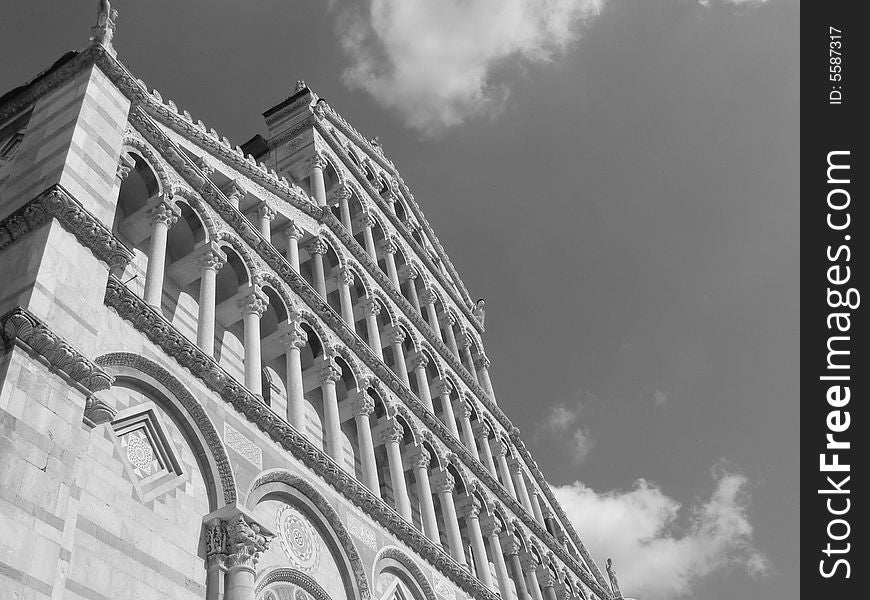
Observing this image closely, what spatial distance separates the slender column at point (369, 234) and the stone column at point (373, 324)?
2653 millimetres

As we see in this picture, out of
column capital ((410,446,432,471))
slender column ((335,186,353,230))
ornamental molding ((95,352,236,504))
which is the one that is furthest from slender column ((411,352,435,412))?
ornamental molding ((95,352,236,504))

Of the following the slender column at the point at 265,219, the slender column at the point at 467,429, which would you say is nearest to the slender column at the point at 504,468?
the slender column at the point at 467,429

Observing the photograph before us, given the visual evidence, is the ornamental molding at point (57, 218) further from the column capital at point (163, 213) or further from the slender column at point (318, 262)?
the slender column at point (318, 262)

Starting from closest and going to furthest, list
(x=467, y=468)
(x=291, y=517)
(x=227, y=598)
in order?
(x=227, y=598) < (x=291, y=517) < (x=467, y=468)

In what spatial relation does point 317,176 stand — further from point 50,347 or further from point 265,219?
point 50,347

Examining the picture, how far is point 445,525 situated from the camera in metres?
17.5

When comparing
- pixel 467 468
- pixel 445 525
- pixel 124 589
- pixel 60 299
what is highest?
pixel 467 468

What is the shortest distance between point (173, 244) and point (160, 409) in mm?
4063

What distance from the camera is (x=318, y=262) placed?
18.5 metres

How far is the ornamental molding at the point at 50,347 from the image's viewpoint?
25.4 feet

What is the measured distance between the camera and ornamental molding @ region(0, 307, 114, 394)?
25.4 feet

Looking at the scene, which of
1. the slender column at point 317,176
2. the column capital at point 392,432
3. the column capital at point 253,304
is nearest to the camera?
the column capital at point 253,304

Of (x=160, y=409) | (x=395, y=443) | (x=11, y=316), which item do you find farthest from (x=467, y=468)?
(x=11, y=316)
